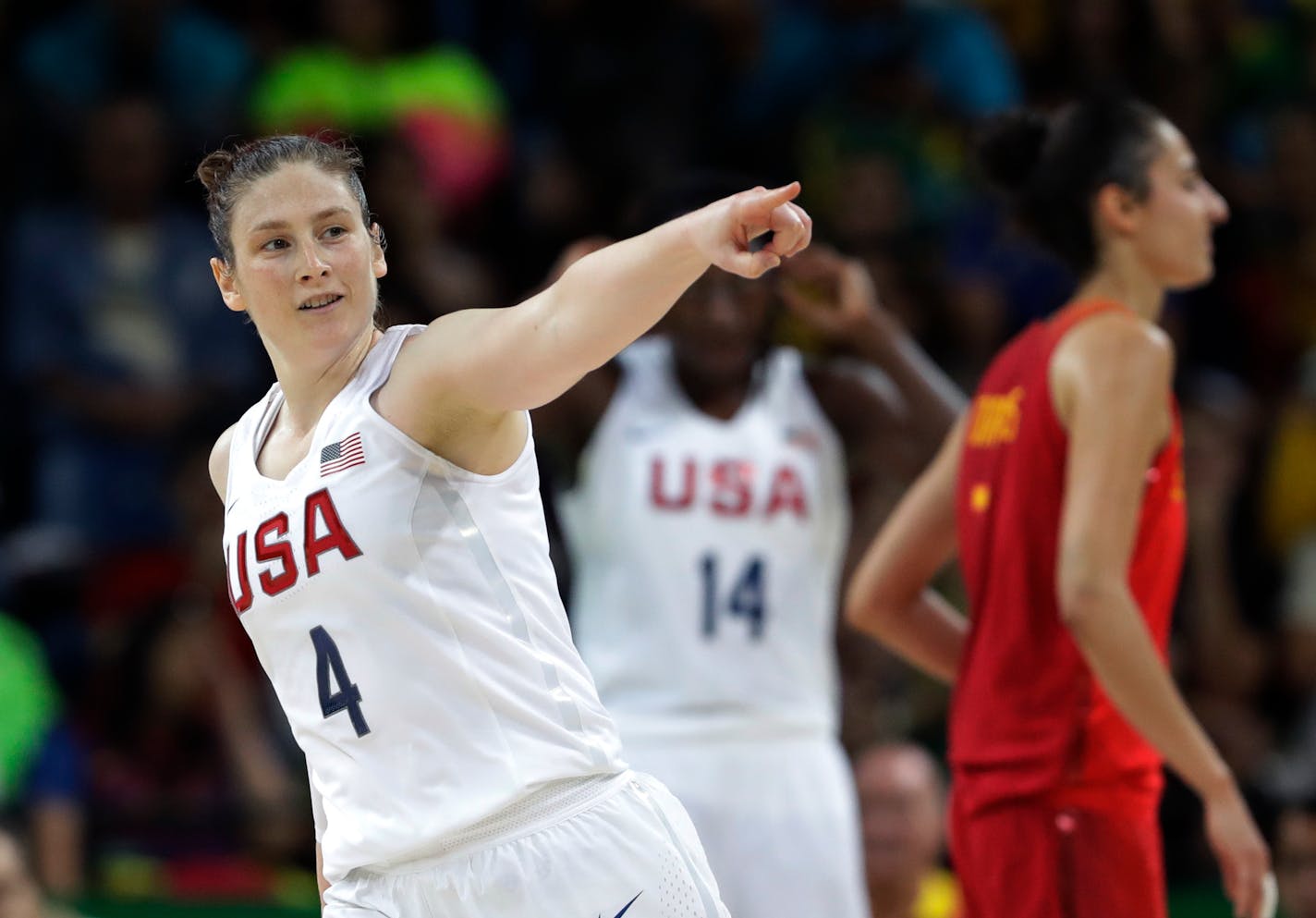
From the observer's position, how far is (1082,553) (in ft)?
12.8

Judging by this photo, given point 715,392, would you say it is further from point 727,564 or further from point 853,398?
point 727,564

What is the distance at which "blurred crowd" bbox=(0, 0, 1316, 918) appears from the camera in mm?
7211

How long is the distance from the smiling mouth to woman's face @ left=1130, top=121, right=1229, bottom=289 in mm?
1800

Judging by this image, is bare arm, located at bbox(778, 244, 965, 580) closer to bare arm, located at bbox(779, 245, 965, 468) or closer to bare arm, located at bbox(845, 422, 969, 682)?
bare arm, located at bbox(779, 245, 965, 468)

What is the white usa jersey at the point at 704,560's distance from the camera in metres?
5.71

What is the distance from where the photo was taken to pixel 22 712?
6816 millimetres

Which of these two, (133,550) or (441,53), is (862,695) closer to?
(133,550)

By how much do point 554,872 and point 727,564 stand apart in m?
2.46

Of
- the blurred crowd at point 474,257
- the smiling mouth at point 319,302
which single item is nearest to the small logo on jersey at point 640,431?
the blurred crowd at point 474,257

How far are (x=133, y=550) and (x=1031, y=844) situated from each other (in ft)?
15.8

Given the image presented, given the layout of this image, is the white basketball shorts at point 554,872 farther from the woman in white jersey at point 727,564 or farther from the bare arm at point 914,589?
the woman in white jersey at point 727,564

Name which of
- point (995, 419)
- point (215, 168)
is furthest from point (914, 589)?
point (215, 168)

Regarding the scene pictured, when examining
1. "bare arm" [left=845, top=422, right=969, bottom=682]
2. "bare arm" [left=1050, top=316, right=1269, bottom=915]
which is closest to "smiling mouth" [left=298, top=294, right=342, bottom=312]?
"bare arm" [left=1050, top=316, right=1269, bottom=915]

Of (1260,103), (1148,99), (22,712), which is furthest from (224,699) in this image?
(1260,103)
